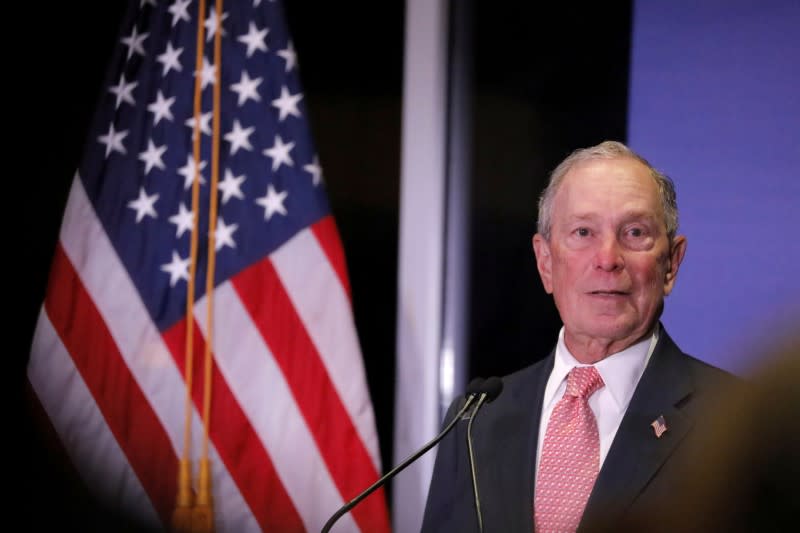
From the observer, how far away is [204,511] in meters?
2.56

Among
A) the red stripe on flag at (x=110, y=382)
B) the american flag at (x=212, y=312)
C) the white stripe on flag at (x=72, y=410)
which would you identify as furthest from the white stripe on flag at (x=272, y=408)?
the white stripe on flag at (x=72, y=410)

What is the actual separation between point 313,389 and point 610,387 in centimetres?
115

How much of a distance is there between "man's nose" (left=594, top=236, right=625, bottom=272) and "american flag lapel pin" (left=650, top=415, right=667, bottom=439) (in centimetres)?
31

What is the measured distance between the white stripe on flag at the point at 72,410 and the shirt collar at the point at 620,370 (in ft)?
4.48

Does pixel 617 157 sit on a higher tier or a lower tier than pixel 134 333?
higher

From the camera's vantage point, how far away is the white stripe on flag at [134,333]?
8.80ft

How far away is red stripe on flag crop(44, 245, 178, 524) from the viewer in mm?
2660

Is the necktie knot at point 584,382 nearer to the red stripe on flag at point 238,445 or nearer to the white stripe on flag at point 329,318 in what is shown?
the white stripe on flag at point 329,318

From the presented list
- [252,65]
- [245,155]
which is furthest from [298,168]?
[252,65]

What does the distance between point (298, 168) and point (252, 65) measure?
35 centimetres

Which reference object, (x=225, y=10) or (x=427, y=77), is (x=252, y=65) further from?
(x=427, y=77)

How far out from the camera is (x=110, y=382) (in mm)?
2676

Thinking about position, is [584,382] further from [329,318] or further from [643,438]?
[329,318]

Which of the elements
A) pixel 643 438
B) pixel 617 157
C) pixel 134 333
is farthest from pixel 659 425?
pixel 134 333
